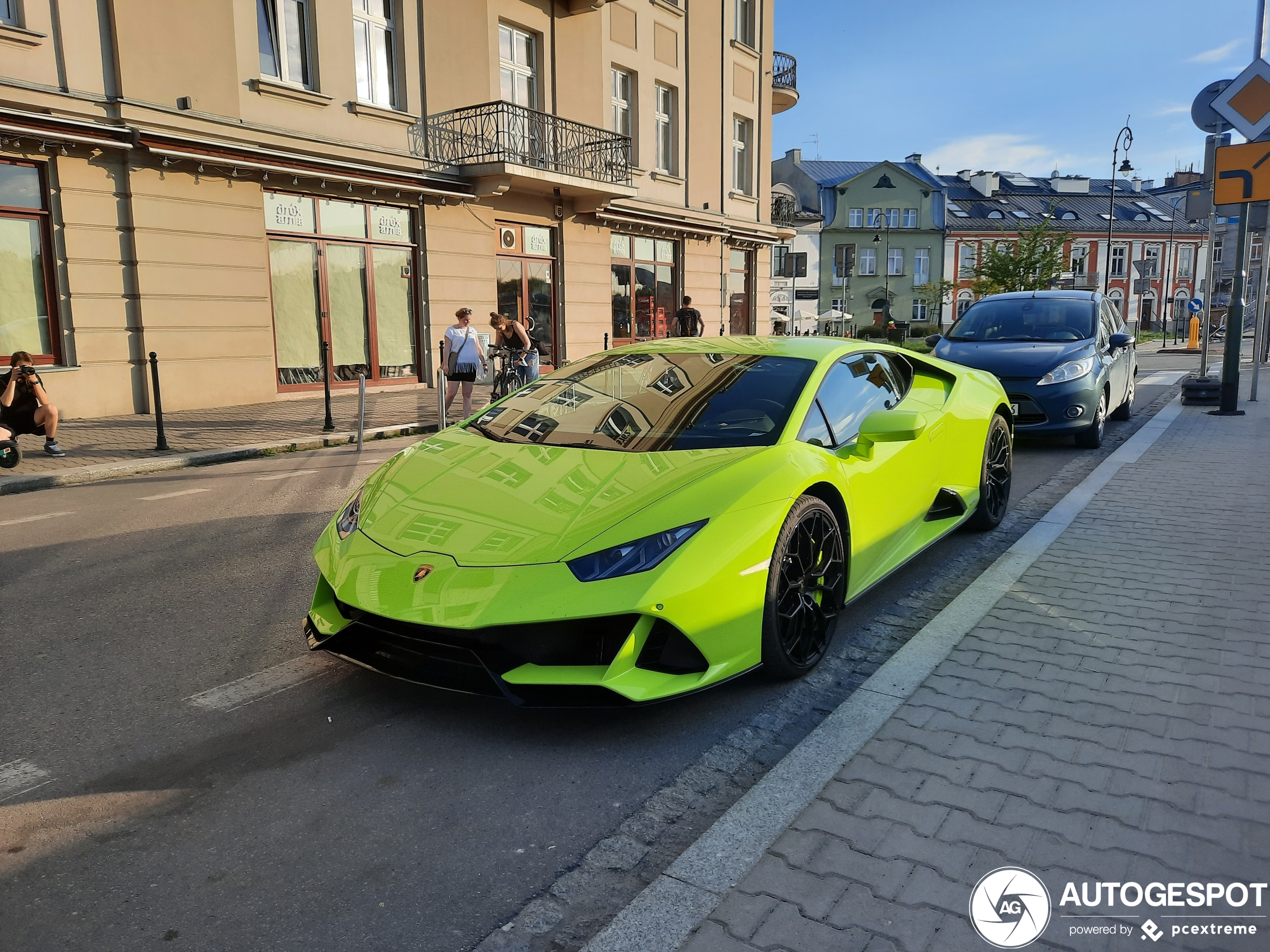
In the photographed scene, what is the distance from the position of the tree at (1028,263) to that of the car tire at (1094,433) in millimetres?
30497

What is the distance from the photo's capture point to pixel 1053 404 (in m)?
9.30

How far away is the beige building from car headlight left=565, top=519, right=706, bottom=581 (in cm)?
1171

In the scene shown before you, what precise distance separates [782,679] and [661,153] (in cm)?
2240

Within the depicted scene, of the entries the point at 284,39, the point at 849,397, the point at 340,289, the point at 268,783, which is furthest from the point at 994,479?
the point at 284,39

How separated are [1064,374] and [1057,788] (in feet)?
24.3

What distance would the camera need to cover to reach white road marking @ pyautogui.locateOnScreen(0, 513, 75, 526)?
22.4ft

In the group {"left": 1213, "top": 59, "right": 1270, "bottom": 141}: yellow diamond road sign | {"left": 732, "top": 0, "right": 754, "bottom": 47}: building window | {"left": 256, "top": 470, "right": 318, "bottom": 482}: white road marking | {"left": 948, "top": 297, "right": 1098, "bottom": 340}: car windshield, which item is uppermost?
{"left": 732, "top": 0, "right": 754, "bottom": 47}: building window

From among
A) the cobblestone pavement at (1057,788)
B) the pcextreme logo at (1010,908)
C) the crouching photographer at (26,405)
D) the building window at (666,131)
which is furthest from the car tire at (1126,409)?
the building window at (666,131)

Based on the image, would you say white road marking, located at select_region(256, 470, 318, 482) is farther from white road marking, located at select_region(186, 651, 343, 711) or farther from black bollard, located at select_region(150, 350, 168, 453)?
white road marking, located at select_region(186, 651, 343, 711)

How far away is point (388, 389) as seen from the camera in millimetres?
17125

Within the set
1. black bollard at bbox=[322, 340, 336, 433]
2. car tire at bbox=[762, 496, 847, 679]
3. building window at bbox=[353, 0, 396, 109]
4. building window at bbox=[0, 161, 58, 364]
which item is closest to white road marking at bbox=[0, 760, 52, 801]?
car tire at bbox=[762, 496, 847, 679]

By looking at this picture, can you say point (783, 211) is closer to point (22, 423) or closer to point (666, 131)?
point (666, 131)

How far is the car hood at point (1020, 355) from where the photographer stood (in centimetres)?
939

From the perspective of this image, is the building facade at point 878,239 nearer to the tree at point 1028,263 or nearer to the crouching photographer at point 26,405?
the tree at point 1028,263
